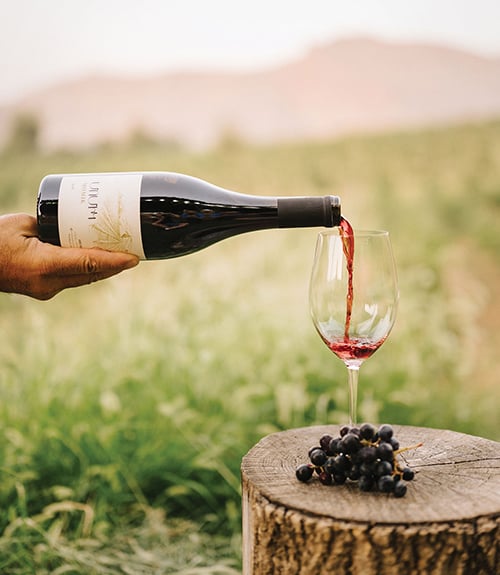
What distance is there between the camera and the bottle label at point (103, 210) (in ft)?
5.97

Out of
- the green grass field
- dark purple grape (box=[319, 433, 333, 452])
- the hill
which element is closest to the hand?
dark purple grape (box=[319, 433, 333, 452])

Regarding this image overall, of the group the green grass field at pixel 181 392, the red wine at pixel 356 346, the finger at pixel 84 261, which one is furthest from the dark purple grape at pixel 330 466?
the green grass field at pixel 181 392

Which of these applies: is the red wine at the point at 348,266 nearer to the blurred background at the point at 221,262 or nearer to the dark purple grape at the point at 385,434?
the dark purple grape at the point at 385,434

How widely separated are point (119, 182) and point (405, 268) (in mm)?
4375

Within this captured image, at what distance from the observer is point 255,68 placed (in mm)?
7410

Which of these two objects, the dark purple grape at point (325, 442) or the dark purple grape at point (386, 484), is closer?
the dark purple grape at point (386, 484)

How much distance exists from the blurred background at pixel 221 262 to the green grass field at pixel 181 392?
1 centimetres

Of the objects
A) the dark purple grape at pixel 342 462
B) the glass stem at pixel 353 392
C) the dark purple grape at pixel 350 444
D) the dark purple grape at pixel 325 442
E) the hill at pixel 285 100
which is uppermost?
the hill at pixel 285 100

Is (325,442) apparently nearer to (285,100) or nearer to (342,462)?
(342,462)

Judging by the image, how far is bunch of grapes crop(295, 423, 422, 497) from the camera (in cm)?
160

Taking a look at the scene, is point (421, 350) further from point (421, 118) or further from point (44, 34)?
point (44, 34)

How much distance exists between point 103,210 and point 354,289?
2.15 feet

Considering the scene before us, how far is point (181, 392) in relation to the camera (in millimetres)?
3715

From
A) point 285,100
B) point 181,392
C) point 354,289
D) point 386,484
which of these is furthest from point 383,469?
point 285,100
